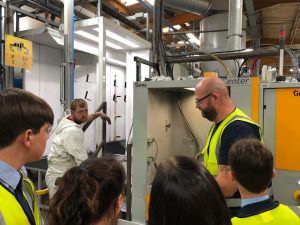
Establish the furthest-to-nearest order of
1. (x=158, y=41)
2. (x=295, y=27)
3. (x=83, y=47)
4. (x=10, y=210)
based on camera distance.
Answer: (x=295, y=27), (x=83, y=47), (x=158, y=41), (x=10, y=210)

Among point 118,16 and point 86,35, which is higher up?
point 118,16

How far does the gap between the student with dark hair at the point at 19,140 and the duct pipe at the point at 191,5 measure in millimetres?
2610

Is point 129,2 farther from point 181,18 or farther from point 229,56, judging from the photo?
point 229,56

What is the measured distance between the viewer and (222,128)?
5.03 feet

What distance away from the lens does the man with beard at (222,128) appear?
4.71ft

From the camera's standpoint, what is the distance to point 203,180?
0.67 meters

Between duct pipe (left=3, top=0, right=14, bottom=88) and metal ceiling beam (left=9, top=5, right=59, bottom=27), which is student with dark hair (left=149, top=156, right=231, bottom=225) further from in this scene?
metal ceiling beam (left=9, top=5, right=59, bottom=27)

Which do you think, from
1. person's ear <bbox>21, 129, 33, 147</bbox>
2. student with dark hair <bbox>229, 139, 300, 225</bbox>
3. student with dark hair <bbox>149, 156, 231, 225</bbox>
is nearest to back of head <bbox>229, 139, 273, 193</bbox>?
student with dark hair <bbox>229, 139, 300, 225</bbox>

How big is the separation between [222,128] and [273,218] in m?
0.61

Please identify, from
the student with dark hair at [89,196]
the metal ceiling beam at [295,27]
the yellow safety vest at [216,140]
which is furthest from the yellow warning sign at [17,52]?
the metal ceiling beam at [295,27]

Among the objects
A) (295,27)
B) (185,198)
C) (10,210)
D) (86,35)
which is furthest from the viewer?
(295,27)

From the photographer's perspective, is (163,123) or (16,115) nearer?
(16,115)

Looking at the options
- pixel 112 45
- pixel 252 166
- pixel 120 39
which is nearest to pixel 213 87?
pixel 252 166

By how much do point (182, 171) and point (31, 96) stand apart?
588 mm
